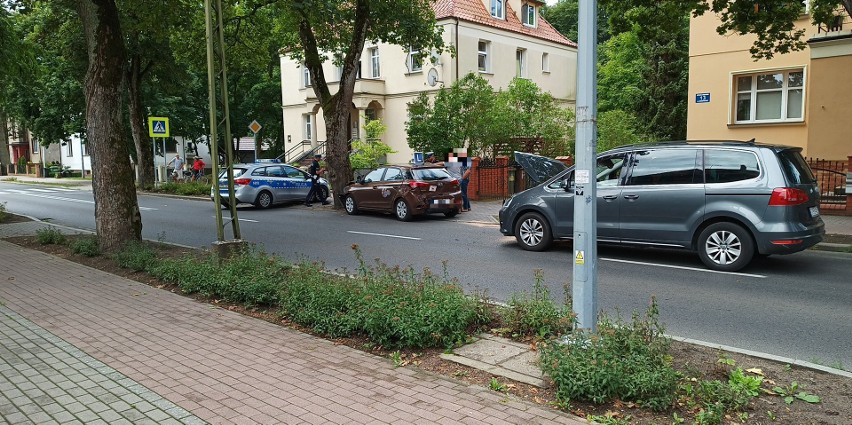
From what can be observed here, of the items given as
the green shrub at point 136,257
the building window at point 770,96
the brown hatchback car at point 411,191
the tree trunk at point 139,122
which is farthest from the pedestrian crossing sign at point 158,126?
the building window at point 770,96

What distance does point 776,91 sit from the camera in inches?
787

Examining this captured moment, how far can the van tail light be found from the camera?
28.6 ft

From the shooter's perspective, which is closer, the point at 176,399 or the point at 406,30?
the point at 176,399

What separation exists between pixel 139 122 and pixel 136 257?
2320 cm

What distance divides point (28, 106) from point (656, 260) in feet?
137

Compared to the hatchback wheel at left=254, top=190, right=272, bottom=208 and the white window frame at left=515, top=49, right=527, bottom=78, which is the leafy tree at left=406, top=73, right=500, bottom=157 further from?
the white window frame at left=515, top=49, right=527, bottom=78

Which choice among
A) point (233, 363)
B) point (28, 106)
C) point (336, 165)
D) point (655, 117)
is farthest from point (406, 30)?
point (28, 106)

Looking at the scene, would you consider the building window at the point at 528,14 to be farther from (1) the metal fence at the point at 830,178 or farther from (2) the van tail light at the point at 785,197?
(2) the van tail light at the point at 785,197

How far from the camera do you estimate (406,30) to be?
19312 millimetres

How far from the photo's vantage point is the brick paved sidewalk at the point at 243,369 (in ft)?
13.3

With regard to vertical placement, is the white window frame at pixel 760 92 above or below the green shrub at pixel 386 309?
above

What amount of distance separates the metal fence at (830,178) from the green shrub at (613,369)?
44.7 ft

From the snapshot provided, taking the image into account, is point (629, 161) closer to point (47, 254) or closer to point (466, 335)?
point (466, 335)

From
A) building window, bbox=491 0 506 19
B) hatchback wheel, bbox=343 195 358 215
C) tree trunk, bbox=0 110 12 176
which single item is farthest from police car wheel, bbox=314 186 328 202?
tree trunk, bbox=0 110 12 176
